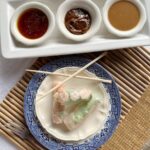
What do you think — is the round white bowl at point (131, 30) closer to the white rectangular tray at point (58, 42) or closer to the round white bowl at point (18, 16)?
the white rectangular tray at point (58, 42)

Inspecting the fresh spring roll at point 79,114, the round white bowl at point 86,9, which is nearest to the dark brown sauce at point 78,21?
the round white bowl at point 86,9

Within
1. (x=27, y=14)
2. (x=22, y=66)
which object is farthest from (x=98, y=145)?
(x=27, y=14)

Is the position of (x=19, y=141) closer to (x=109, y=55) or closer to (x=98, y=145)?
(x=98, y=145)

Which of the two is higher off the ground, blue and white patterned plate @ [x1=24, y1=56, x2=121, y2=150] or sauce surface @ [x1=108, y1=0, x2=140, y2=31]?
sauce surface @ [x1=108, y1=0, x2=140, y2=31]

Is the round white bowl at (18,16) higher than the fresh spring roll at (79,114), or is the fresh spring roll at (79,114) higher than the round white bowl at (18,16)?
the round white bowl at (18,16)

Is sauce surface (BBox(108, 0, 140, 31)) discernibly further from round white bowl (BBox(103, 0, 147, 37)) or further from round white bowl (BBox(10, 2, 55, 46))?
round white bowl (BBox(10, 2, 55, 46))

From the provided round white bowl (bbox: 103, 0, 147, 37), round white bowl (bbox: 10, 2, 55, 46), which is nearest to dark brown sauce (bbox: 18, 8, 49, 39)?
round white bowl (bbox: 10, 2, 55, 46)
